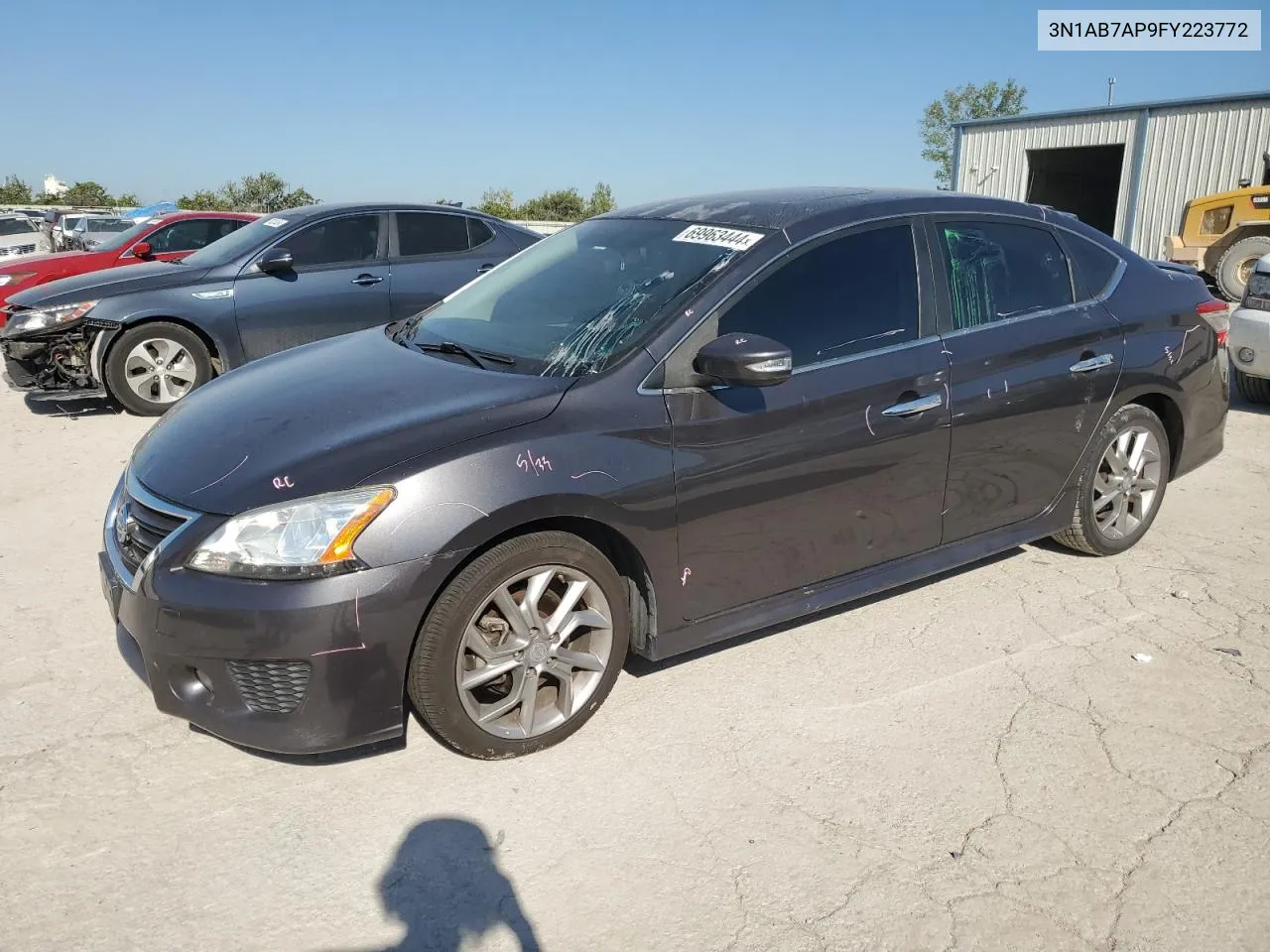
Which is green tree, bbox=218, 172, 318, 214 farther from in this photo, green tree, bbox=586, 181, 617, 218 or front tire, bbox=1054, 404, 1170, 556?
front tire, bbox=1054, 404, 1170, 556

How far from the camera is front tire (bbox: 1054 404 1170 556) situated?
4297 mm

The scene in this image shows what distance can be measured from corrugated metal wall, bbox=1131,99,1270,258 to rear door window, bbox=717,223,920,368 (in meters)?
20.4

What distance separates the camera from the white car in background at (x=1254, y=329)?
6.83m

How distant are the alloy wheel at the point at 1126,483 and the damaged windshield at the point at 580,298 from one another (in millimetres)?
2122

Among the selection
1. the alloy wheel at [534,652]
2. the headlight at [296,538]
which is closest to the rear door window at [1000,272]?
the alloy wheel at [534,652]

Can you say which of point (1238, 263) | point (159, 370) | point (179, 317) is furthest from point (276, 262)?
point (1238, 263)

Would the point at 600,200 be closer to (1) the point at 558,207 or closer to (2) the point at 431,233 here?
(1) the point at 558,207

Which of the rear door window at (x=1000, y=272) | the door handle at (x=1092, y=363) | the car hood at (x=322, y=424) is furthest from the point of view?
the door handle at (x=1092, y=363)

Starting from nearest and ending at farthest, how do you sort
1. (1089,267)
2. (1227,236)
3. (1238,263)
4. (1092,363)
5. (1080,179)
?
(1092,363)
(1089,267)
(1238,263)
(1227,236)
(1080,179)

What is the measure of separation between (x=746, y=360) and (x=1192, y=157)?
22746 mm

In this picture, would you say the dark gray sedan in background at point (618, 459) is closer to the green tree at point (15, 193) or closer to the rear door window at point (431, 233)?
the rear door window at point (431, 233)

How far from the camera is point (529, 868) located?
2.52m

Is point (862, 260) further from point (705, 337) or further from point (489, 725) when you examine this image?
point (489, 725)

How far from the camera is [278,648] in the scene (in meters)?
2.56
